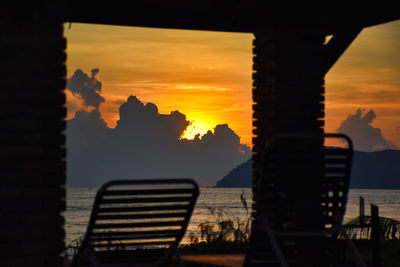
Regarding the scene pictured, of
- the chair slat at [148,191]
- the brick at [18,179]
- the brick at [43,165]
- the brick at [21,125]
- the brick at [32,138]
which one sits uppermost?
the brick at [21,125]

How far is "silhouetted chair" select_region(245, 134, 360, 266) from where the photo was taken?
4.39m

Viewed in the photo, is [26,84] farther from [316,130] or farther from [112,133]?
[112,133]

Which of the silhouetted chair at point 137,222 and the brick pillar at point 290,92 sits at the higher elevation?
the brick pillar at point 290,92

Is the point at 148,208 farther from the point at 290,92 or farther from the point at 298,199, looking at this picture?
the point at 290,92

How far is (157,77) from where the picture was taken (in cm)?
6000

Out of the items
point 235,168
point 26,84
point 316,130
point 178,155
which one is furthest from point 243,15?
point 235,168

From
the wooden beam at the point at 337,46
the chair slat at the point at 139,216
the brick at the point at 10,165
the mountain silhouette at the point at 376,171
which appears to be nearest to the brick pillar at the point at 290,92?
the wooden beam at the point at 337,46

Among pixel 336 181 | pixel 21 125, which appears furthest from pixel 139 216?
pixel 336 181

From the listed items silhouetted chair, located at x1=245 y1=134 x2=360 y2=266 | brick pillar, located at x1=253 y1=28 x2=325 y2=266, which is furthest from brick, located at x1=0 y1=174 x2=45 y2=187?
brick pillar, located at x1=253 y1=28 x2=325 y2=266

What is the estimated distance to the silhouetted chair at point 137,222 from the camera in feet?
14.1

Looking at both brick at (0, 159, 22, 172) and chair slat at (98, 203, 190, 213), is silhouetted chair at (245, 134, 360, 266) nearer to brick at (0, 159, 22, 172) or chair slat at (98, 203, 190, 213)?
chair slat at (98, 203, 190, 213)

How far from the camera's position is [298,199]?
450 cm

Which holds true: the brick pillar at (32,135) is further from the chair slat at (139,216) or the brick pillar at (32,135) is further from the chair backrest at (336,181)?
the chair backrest at (336,181)

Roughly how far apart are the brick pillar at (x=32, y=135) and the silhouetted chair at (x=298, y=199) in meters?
1.61
